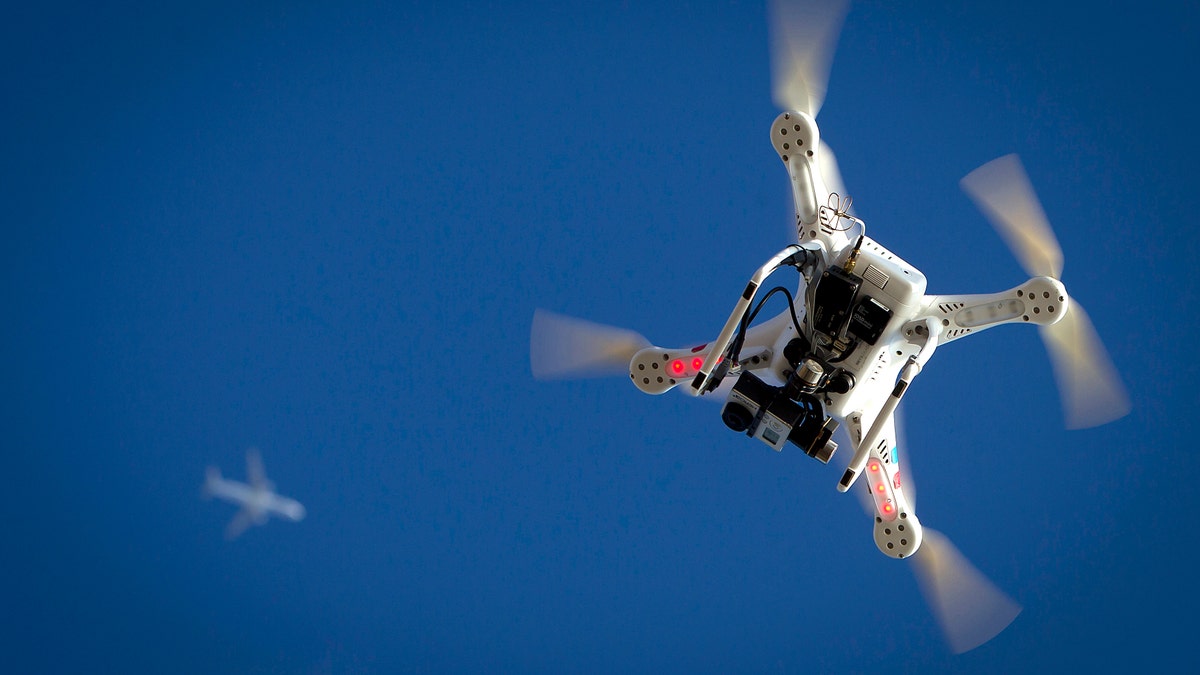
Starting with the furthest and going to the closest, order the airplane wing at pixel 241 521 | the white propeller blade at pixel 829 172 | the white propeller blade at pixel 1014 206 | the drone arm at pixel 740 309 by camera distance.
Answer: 1. the airplane wing at pixel 241 521
2. the white propeller blade at pixel 829 172
3. the white propeller blade at pixel 1014 206
4. the drone arm at pixel 740 309

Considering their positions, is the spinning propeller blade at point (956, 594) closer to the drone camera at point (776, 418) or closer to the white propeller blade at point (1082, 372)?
the drone camera at point (776, 418)

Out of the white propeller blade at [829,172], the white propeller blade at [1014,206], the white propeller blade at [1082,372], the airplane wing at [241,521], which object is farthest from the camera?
the airplane wing at [241,521]

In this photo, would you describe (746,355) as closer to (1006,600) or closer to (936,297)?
(936,297)

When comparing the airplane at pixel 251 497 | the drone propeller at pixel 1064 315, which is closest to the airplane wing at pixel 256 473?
the airplane at pixel 251 497

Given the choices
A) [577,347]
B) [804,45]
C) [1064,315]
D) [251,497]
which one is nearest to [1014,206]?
[1064,315]

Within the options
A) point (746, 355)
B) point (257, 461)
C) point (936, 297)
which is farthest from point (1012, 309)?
point (257, 461)

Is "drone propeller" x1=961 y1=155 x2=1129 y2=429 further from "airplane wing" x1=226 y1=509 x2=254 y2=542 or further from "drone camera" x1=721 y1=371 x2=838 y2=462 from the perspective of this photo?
"airplane wing" x1=226 y1=509 x2=254 y2=542

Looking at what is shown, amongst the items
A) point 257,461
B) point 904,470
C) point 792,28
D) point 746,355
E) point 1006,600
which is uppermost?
point 257,461
